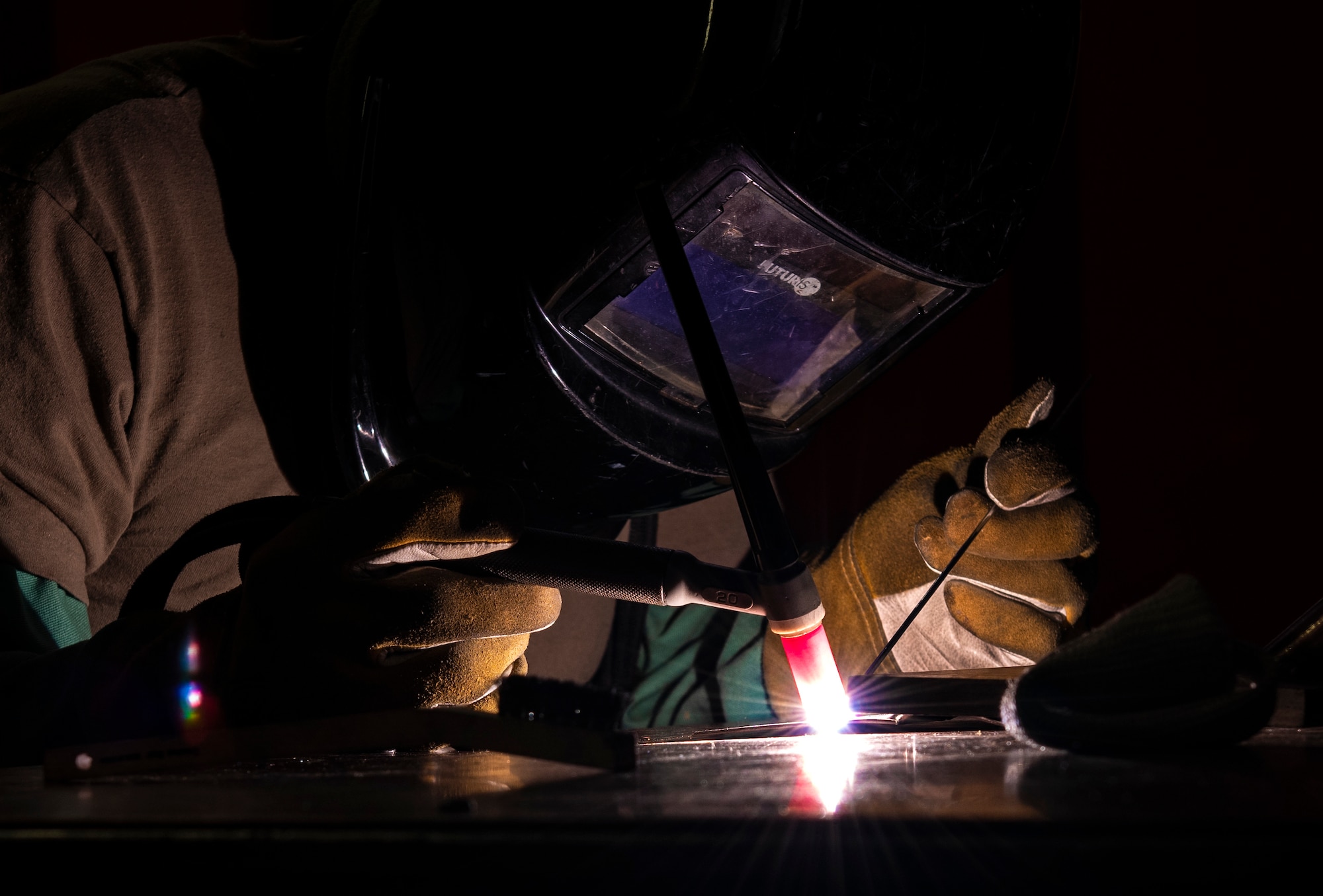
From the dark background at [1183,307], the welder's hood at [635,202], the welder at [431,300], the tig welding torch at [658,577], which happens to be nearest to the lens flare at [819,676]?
the tig welding torch at [658,577]

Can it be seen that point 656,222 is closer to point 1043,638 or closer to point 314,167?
point 314,167

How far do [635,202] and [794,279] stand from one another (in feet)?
0.54

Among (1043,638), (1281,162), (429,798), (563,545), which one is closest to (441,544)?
(563,545)

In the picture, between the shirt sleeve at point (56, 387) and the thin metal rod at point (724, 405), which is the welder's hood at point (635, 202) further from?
the shirt sleeve at point (56, 387)

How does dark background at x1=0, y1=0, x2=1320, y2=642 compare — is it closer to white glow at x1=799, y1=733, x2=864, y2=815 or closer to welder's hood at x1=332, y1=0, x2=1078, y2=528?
welder's hood at x1=332, y1=0, x2=1078, y2=528

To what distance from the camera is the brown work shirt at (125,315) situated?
697 mm

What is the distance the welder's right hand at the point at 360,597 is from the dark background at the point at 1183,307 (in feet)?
3.47

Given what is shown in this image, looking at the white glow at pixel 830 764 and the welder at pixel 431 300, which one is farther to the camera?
the welder at pixel 431 300

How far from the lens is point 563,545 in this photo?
623mm

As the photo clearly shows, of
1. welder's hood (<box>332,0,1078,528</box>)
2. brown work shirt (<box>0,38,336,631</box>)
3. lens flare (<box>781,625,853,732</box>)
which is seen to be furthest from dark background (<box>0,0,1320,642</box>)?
brown work shirt (<box>0,38,336,631</box>)

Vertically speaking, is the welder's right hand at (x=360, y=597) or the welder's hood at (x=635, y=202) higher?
the welder's hood at (x=635, y=202)

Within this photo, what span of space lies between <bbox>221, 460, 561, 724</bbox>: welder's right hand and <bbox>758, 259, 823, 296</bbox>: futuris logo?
0.31 meters

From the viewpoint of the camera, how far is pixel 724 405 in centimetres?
Answer: 65

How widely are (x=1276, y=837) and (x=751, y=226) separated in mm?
602
